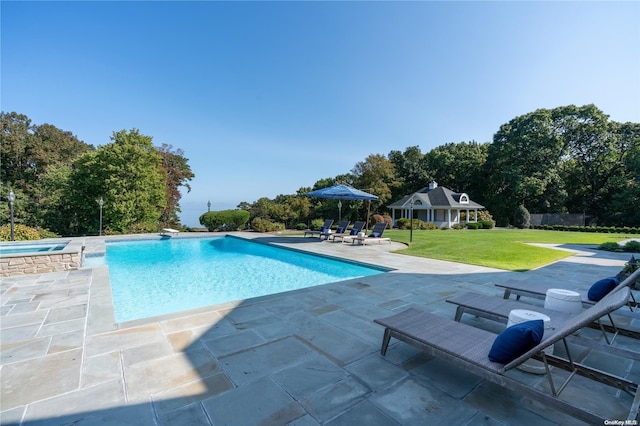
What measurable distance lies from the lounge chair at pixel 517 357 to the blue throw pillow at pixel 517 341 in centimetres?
4

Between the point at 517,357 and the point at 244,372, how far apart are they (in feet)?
7.48

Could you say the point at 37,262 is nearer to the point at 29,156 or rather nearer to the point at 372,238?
the point at 372,238

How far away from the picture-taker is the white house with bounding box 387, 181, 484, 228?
94.6 ft

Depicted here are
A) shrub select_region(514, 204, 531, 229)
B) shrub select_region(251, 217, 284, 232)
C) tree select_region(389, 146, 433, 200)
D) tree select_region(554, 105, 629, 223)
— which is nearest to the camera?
shrub select_region(251, 217, 284, 232)

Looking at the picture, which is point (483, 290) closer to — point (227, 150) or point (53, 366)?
point (53, 366)

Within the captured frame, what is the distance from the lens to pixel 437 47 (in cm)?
1155

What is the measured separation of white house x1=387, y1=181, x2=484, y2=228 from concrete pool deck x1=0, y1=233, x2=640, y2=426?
25.4m

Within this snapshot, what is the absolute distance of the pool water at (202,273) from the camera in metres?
6.22

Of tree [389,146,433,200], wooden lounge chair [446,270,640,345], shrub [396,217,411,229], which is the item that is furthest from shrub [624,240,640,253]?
tree [389,146,433,200]

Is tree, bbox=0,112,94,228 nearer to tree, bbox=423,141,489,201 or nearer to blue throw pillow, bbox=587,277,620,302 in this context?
blue throw pillow, bbox=587,277,620,302

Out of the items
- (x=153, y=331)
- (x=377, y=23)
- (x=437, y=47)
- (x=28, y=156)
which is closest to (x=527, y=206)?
(x=437, y=47)

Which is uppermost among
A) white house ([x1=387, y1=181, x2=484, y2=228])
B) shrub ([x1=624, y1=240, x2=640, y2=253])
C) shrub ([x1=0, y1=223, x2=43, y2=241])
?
white house ([x1=387, y1=181, x2=484, y2=228])

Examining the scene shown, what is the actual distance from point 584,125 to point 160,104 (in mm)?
40397

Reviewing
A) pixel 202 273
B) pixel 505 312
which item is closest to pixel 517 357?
pixel 505 312
